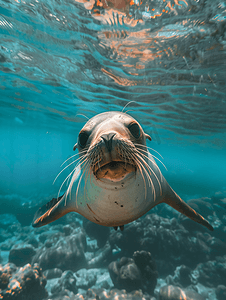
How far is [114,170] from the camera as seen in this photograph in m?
1.43

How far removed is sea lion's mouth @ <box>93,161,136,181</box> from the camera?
1422mm

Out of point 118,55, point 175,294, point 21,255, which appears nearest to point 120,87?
point 118,55

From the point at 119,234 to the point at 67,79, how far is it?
8.44 meters

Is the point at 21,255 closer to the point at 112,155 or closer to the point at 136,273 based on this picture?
the point at 136,273

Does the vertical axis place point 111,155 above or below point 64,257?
above

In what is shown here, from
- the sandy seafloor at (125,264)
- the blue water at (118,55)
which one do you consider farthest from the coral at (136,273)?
the blue water at (118,55)

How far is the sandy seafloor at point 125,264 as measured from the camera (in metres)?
5.00

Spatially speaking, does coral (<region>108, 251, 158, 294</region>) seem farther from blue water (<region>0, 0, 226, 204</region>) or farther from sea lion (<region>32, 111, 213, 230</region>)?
blue water (<region>0, 0, 226, 204</region>)

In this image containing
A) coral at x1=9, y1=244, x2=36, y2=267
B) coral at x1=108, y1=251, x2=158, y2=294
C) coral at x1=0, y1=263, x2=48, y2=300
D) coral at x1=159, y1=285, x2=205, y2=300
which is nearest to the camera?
coral at x1=0, y1=263, x2=48, y2=300

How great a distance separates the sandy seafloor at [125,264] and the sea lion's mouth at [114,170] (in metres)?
5.10

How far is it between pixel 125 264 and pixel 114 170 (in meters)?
5.58

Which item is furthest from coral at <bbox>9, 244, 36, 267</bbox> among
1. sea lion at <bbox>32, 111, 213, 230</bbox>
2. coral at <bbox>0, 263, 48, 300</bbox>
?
sea lion at <bbox>32, 111, 213, 230</bbox>

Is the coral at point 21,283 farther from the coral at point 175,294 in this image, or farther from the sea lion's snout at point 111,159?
the sea lion's snout at point 111,159

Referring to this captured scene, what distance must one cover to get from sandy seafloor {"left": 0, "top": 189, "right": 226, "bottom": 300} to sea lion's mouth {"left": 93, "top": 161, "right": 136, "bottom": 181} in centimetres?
510
